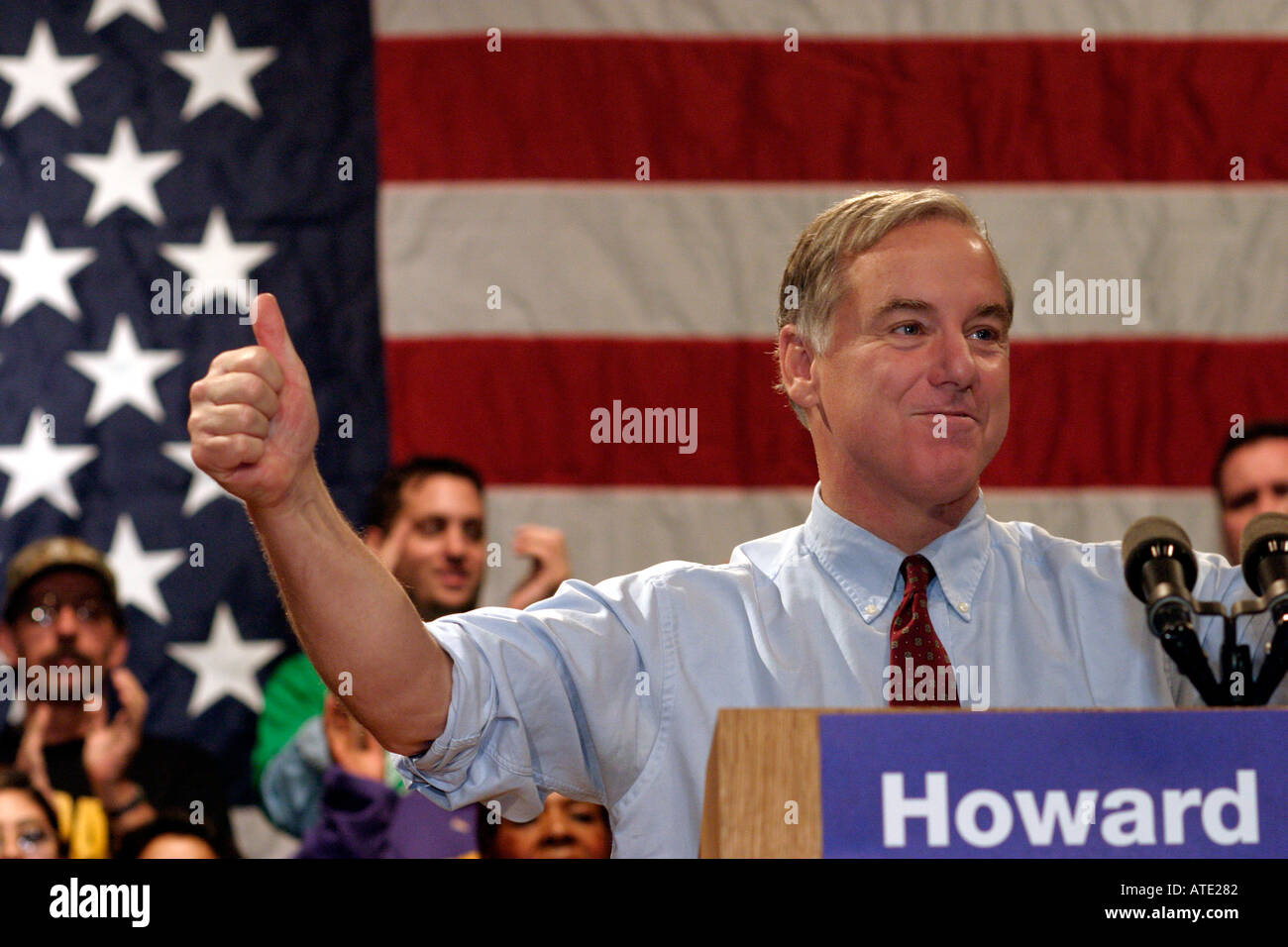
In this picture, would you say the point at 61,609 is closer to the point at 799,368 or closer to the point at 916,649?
the point at 799,368

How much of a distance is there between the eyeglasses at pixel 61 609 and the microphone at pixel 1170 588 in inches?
88.6

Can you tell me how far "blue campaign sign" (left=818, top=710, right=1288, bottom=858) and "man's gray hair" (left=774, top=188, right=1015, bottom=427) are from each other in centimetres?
68

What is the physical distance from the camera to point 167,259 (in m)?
3.32

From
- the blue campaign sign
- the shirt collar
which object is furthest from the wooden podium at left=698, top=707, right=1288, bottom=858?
the shirt collar

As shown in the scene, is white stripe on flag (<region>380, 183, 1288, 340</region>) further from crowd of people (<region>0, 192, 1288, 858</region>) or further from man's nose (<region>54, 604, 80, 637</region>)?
crowd of people (<region>0, 192, 1288, 858</region>)

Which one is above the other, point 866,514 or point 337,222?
point 337,222

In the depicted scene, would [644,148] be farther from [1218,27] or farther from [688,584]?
[688,584]

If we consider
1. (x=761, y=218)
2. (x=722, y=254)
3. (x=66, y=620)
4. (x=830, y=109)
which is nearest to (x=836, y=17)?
(x=830, y=109)

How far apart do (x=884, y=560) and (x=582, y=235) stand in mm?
1933

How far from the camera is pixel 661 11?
3.33 meters
